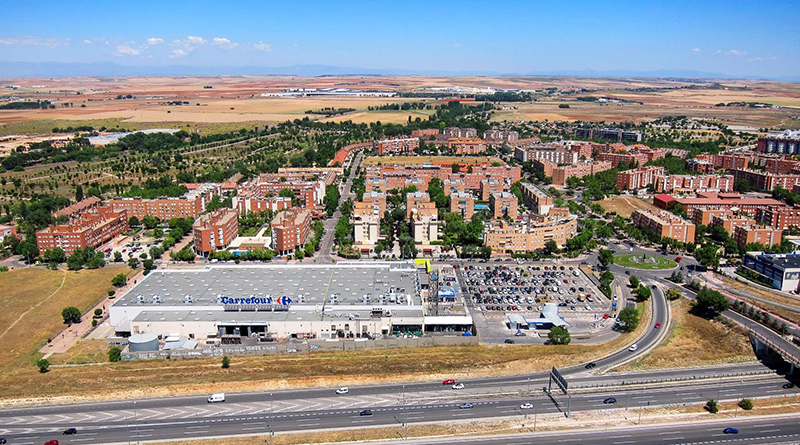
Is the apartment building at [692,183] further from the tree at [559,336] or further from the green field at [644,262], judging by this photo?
the tree at [559,336]

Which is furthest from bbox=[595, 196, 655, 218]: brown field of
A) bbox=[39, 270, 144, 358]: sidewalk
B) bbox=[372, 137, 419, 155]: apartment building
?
bbox=[39, 270, 144, 358]: sidewalk

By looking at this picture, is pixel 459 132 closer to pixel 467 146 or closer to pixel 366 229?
pixel 467 146

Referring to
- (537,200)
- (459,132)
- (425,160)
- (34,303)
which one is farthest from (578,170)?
(34,303)

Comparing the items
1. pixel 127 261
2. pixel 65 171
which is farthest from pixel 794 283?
pixel 65 171

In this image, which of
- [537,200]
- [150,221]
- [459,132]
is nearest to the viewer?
[150,221]

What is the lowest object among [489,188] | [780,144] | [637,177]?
[489,188]

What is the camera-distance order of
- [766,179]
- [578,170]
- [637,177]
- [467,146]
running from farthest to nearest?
[467,146], [578,170], [637,177], [766,179]

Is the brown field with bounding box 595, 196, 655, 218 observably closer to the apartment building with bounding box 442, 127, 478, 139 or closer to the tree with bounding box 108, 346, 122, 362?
the apartment building with bounding box 442, 127, 478, 139
